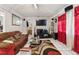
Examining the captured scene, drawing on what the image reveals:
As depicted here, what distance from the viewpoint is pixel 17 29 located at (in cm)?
370

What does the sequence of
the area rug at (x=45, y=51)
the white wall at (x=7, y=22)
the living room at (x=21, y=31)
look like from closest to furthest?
1. the area rug at (x=45, y=51)
2. the living room at (x=21, y=31)
3. the white wall at (x=7, y=22)

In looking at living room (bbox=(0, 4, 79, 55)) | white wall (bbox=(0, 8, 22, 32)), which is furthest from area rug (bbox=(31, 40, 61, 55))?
white wall (bbox=(0, 8, 22, 32))

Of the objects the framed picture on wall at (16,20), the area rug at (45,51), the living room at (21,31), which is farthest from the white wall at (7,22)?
the area rug at (45,51)

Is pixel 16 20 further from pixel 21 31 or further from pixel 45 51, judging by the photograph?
pixel 45 51

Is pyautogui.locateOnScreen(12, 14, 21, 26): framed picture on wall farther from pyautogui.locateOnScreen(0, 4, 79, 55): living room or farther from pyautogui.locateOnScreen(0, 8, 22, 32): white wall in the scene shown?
pyautogui.locateOnScreen(0, 8, 22, 32): white wall

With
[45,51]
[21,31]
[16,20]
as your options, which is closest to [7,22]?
[16,20]

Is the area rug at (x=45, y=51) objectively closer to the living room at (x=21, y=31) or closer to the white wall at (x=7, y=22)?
the living room at (x=21, y=31)

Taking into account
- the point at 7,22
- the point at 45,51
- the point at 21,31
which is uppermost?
the point at 7,22

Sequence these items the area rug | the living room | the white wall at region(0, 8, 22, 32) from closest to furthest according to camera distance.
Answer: the area rug → the living room → the white wall at region(0, 8, 22, 32)

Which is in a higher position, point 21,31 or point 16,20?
point 16,20

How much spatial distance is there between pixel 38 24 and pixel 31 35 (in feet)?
2.03
